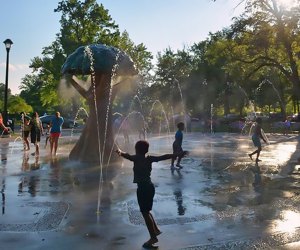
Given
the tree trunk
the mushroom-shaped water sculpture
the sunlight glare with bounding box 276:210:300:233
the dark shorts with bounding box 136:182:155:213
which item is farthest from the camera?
the tree trunk

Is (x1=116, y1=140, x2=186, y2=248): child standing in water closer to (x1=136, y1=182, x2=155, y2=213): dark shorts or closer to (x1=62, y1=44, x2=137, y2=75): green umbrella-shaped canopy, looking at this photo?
(x1=136, y1=182, x2=155, y2=213): dark shorts

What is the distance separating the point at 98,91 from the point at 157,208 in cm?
752

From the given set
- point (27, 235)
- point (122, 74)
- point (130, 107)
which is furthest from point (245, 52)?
point (27, 235)

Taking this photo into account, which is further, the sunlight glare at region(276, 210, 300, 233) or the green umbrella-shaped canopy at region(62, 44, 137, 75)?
the green umbrella-shaped canopy at region(62, 44, 137, 75)

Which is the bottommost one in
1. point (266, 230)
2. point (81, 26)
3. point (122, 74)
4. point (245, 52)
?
point (266, 230)

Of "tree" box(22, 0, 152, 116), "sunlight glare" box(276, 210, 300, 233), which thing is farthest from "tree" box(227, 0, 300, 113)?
"sunlight glare" box(276, 210, 300, 233)

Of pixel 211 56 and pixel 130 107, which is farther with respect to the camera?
pixel 130 107

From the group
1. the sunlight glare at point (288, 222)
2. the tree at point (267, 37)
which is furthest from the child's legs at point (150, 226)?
the tree at point (267, 37)

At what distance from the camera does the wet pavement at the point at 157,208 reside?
17.7 feet

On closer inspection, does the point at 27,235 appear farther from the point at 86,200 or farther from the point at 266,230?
the point at 266,230

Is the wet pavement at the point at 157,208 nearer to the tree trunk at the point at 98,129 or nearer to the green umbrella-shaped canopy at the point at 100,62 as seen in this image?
the tree trunk at the point at 98,129

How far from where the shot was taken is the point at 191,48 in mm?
66688

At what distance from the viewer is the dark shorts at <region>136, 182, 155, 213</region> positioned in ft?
17.9

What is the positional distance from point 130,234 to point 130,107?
57.1m
